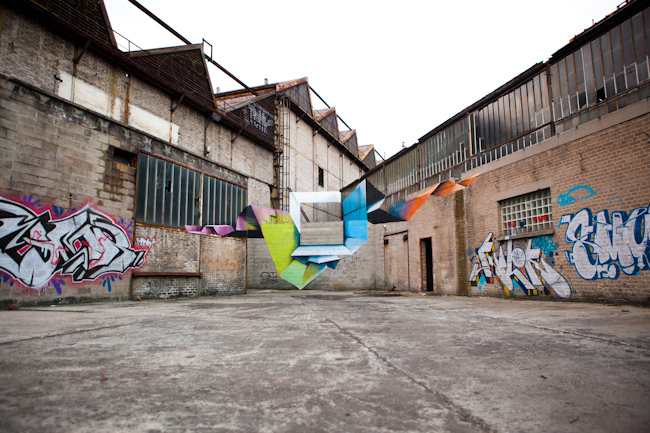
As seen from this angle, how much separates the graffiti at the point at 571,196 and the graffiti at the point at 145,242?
11409mm

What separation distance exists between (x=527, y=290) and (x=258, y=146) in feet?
46.1

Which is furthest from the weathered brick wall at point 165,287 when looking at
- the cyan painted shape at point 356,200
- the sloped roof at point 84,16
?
the cyan painted shape at point 356,200

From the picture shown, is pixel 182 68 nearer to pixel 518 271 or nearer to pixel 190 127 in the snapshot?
pixel 190 127

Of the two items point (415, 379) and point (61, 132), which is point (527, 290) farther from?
point (61, 132)

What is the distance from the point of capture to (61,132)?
8.66m

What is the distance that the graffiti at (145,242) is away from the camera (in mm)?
10430

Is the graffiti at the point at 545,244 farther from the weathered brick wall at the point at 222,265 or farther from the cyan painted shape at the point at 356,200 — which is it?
the weathered brick wall at the point at 222,265

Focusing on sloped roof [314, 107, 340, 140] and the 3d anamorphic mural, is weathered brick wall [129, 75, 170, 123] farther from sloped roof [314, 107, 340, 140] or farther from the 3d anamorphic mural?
sloped roof [314, 107, 340, 140]

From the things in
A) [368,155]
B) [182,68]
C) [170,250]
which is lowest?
[170,250]

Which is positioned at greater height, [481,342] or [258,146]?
[258,146]

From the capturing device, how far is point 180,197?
12164 mm

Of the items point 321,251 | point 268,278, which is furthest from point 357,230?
point 268,278

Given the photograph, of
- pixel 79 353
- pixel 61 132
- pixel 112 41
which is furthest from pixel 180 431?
pixel 112 41

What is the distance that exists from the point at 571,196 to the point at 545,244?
1350 mm
